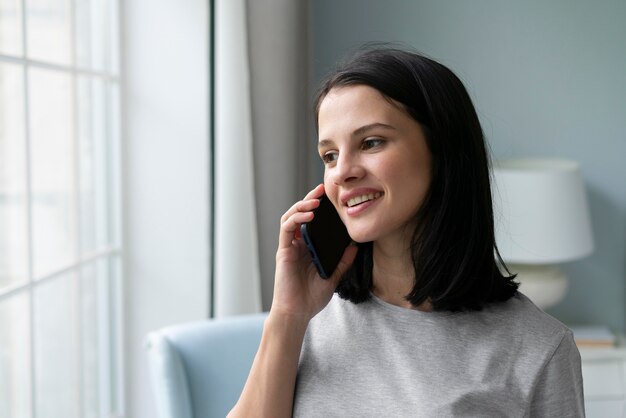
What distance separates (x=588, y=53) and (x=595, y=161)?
0.41 metres

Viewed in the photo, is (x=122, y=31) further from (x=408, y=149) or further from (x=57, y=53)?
(x=408, y=149)

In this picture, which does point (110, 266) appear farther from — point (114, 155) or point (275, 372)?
point (275, 372)

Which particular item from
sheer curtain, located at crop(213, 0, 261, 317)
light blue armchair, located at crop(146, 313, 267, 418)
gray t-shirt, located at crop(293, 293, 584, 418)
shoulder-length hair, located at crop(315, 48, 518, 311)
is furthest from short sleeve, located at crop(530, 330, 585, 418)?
sheer curtain, located at crop(213, 0, 261, 317)

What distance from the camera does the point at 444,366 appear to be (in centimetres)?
120

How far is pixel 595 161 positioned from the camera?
3025 millimetres

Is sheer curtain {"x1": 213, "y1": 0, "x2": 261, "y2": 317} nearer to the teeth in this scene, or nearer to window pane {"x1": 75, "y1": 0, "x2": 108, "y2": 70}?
window pane {"x1": 75, "y1": 0, "x2": 108, "y2": 70}

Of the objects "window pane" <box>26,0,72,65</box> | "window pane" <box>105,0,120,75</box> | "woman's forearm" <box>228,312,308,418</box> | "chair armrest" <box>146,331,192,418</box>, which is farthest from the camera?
"window pane" <box>105,0,120,75</box>

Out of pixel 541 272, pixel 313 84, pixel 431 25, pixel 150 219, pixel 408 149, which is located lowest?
pixel 541 272

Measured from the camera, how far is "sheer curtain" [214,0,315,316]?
212cm

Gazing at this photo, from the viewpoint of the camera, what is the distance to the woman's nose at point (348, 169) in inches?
45.8

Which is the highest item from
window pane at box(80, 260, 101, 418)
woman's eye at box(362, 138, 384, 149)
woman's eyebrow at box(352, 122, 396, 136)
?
woman's eyebrow at box(352, 122, 396, 136)

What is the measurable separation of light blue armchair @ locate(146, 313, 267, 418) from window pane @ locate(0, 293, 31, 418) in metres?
Answer: 0.31

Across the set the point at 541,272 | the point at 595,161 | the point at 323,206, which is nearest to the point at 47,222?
the point at 323,206

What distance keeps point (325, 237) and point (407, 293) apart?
0.16 m
